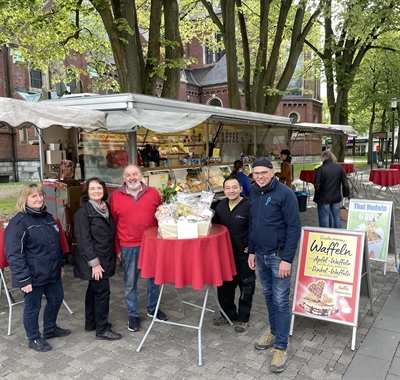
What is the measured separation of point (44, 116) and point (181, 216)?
84.2 inches

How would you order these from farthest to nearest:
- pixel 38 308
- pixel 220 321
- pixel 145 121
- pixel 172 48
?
pixel 172 48, pixel 145 121, pixel 220 321, pixel 38 308

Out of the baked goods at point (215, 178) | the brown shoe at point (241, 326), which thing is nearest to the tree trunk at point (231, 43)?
the baked goods at point (215, 178)

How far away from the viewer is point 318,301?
12.7 ft

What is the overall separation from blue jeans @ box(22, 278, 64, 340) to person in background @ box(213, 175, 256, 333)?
1.72 m

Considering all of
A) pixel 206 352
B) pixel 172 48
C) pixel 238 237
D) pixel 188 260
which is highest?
pixel 172 48

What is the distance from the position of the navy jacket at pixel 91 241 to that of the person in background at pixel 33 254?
22cm

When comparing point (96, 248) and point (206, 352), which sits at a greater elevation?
point (96, 248)

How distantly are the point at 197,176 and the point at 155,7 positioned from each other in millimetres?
4311

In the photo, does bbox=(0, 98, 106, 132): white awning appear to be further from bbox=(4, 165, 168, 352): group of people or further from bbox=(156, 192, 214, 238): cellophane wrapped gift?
bbox=(156, 192, 214, 238): cellophane wrapped gift

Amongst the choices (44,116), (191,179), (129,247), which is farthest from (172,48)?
(129,247)

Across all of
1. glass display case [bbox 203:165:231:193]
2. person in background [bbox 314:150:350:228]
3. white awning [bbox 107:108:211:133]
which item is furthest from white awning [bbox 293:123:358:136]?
white awning [bbox 107:108:211:133]

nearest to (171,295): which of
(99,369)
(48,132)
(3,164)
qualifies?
(99,369)

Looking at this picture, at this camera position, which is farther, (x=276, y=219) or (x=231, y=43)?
(x=231, y=43)

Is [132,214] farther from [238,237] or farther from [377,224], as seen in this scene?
[377,224]
